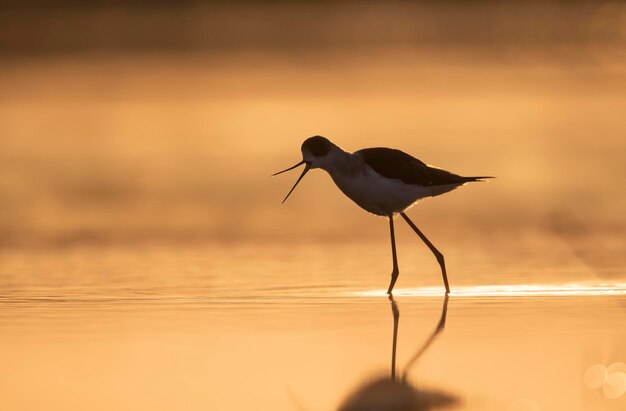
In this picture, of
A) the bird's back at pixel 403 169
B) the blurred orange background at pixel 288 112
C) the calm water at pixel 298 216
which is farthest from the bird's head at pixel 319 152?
the blurred orange background at pixel 288 112

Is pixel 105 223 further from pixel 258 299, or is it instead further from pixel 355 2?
pixel 355 2

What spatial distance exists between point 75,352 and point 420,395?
5.25ft

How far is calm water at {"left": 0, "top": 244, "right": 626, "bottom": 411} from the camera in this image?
578cm

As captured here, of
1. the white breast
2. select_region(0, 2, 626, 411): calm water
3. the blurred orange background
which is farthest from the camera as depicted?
the blurred orange background

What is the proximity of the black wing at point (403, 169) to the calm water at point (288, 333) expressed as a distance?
0.55m

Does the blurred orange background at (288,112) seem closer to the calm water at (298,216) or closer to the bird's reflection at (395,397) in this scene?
the calm water at (298,216)

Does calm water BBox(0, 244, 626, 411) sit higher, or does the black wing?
the black wing

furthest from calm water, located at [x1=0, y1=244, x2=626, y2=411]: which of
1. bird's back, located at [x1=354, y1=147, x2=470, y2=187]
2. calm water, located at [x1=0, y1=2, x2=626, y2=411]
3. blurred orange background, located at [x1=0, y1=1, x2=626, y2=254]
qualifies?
blurred orange background, located at [x1=0, y1=1, x2=626, y2=254]

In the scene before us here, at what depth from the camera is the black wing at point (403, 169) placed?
30.5ft

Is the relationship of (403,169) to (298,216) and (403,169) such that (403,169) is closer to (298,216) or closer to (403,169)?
(403,169)

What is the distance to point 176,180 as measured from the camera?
14.0m

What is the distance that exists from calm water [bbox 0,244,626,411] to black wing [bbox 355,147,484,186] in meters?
0.55

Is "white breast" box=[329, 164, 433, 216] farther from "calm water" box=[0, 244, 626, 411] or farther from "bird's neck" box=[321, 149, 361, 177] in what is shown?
"calm water" box=[0, 244, 626, 411]

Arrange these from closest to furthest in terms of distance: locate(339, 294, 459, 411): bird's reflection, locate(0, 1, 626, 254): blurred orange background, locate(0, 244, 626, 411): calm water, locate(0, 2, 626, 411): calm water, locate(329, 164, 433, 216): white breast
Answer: locate(339, 294, 459, 411): bird's reflection < locate(0, 244, 626, 411): calm water < locate(0, 2, 626, 411): calm water < locate(329, 164, 433, 216): white breast < locate(0, 1, 626, 254): blurred orange background
